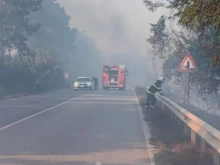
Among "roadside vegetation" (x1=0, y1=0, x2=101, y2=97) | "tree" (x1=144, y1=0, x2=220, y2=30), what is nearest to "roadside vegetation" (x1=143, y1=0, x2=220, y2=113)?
"tree" (x1=144, y1=0, x2=220, y2=30)

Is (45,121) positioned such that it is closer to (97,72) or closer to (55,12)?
(55,12)

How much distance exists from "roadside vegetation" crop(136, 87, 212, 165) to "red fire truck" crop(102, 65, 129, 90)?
44.3 m

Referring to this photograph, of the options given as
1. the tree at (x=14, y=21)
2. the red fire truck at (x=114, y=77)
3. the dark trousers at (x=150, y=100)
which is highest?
the tree at (x=14, y=21)

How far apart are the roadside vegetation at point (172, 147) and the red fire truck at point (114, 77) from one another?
4432 cm

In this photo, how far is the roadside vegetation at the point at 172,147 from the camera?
11.2 metres

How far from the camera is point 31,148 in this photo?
1305 centimetres

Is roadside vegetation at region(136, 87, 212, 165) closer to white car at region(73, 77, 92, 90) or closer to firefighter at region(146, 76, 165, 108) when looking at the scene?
firefighter at region(146, 76, 165, 108)

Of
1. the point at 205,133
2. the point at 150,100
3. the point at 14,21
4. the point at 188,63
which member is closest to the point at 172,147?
the point at 205,133

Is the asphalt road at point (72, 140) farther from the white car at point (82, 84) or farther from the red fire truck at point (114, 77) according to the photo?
the red fire truck at point (114, 77)

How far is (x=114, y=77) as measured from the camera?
6469 cm

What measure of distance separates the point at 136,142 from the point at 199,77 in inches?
275

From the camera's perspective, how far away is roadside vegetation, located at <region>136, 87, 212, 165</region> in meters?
11.2

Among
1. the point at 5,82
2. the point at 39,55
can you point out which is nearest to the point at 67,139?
the point at 5,82

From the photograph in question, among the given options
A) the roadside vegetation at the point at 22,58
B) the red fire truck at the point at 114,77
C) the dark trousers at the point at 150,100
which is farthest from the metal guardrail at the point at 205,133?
the red fire truck at the point at 114,77
